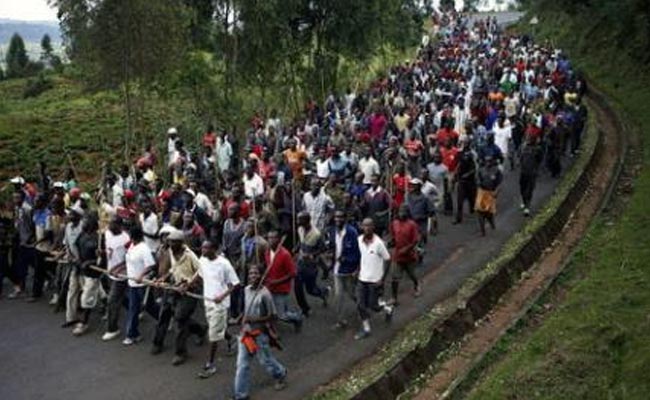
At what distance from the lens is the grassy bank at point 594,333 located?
388 inches

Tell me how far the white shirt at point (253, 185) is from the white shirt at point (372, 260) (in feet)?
11.6

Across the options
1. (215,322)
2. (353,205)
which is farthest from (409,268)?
(215,322)

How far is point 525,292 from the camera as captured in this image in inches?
551

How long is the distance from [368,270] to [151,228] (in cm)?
404

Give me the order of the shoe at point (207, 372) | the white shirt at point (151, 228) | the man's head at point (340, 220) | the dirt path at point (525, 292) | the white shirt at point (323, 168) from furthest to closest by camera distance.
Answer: the white shirt at point (323, 168)
the white shirt at point (151, 228)
the man's head at point (340, 220)
the dirt path at point (525, 292)
the shoe at point (207, 372)

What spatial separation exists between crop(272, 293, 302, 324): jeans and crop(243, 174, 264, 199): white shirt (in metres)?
3.26

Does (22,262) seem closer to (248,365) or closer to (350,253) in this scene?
(350,253)

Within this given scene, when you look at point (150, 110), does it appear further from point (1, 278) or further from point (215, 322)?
point (215, 322)

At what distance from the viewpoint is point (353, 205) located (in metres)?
14.0

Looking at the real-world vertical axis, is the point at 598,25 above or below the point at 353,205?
above

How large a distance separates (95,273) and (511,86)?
16681mm

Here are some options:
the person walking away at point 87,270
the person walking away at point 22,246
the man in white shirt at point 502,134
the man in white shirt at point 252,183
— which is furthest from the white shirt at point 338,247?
the man in white shirt at point 502,134

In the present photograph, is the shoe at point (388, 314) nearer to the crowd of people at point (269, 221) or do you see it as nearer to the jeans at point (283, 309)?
the crowd of people at point (269, 221)

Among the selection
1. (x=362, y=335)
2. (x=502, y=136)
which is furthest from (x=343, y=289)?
Answer: (x=502, y=136)
